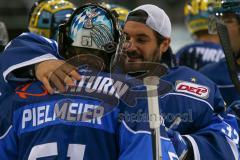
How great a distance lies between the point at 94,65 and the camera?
2.40 m

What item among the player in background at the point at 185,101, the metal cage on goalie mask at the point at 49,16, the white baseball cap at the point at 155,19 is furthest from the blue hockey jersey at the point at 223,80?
the metal cage on goalie mask at the point at 49,16

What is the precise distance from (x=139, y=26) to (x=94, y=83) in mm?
986

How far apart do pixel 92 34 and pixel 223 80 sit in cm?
159

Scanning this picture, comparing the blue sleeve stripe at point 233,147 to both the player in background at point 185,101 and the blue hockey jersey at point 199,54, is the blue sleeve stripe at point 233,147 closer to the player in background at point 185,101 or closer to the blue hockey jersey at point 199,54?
the player in background at point 185,101

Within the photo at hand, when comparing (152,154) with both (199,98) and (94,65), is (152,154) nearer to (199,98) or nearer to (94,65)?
(94,65)

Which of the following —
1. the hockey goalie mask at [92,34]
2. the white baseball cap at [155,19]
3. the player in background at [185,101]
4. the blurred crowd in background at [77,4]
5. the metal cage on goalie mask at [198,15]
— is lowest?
the blurred crowd in background at [77,4]

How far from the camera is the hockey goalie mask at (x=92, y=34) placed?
2.38 m

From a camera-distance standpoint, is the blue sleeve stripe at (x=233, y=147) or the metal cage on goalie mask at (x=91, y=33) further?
the blue sleeve stripe at (x=233, y=147)

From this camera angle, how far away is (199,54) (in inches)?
214

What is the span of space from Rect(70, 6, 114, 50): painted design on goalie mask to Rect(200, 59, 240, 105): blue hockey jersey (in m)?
1.42

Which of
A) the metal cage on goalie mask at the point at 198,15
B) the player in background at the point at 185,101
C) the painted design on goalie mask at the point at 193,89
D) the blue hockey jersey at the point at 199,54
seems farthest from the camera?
the metal cage on goalie mask at the point at 198,15

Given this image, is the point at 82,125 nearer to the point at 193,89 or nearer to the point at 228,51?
the point at 193,89

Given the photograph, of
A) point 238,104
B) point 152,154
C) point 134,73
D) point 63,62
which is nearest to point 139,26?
point 134,73

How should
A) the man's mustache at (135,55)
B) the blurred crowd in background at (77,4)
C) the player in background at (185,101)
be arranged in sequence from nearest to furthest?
the player in background at (185,101)
the man's mustache at (135,55)
the blurred crowd in background at (77,4)
